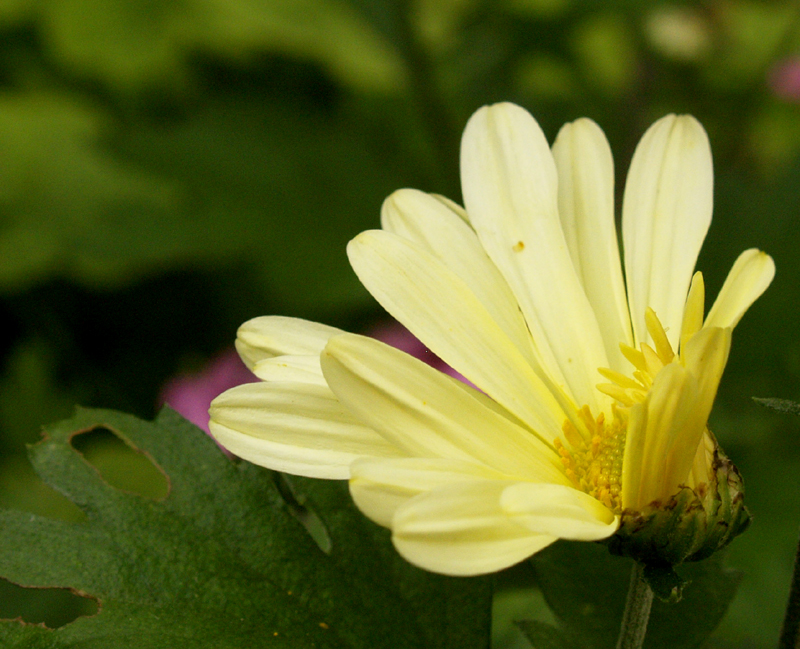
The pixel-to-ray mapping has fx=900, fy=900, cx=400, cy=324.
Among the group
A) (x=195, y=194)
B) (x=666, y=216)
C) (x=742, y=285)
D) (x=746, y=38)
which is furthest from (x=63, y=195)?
(x=746, y=38)

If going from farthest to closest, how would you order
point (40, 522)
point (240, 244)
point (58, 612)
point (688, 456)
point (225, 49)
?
point (225, 49)
point (240, 244)
point (58, 612)
point (40, 522)
point (688, 456)

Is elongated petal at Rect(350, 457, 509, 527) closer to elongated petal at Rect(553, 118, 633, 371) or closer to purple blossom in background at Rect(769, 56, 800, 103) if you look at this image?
elongated petal at Rect(553, 118, 633, 371)

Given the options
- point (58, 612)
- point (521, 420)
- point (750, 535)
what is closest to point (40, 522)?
point (521, 420)

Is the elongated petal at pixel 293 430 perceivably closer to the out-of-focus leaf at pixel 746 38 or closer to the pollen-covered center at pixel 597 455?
the pollen-covered center at pixel 597 455

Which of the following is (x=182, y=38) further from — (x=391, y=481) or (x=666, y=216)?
(x=391, y=481)

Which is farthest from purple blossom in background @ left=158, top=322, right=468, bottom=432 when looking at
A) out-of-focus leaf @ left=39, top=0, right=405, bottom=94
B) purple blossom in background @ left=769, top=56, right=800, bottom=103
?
purple blossom in background @ left=769, top=56, right=800, bottom=103

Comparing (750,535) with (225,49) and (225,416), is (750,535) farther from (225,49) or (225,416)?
(225,49)
